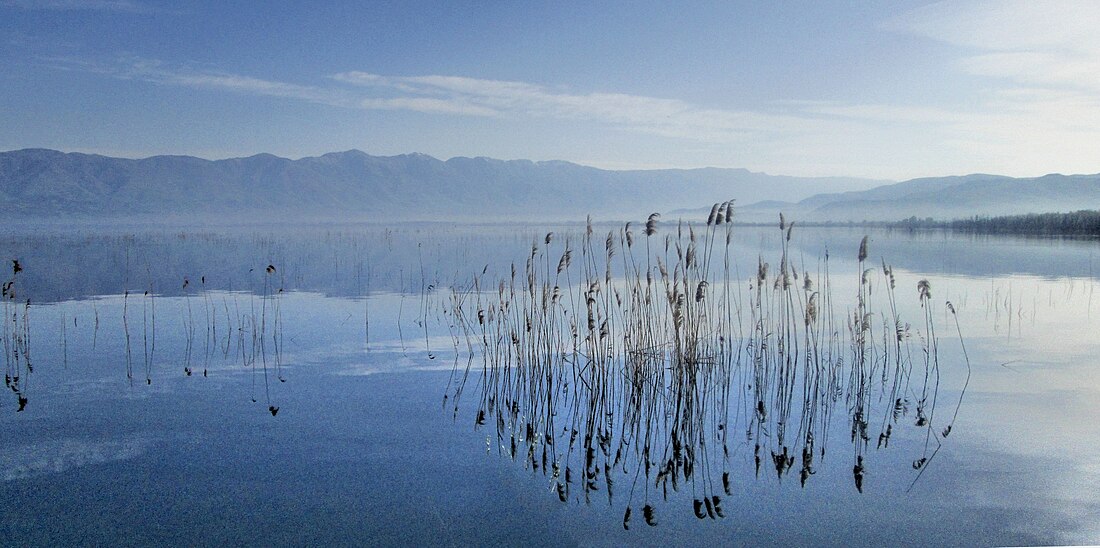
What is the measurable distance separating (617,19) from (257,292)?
493cm

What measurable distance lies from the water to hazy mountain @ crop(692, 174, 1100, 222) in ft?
9.98

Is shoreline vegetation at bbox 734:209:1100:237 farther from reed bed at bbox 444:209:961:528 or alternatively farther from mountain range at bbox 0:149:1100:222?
reed bed at bbox 444:209:961:528

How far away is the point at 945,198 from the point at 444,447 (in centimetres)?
960

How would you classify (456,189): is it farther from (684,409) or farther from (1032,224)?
(684,409)

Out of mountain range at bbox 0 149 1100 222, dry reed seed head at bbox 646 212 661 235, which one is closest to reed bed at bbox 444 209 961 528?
dry reed seed head at bbox 646 212 661 235

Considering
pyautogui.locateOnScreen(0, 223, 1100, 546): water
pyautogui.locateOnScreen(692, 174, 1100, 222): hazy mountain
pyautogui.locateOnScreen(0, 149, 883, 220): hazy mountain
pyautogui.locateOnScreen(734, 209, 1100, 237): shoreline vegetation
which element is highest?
pyautogui.locateOnScreen(0, 149, 883, 220): hazy mountain

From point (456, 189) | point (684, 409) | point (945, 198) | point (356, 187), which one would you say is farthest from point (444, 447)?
point (356, 187)

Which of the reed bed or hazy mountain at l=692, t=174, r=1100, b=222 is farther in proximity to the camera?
hazy mountain at l=692, t=174, r=1100, b=222

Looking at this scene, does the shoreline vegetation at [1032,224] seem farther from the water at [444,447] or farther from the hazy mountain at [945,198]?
the water at [444,447]

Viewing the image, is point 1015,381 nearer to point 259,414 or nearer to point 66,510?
point 259,414

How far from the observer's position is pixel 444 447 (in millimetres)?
3291

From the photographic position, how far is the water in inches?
101

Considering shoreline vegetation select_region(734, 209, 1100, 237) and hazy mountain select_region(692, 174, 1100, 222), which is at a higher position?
hazy mountain select_region(692, 174, 1100, 222)

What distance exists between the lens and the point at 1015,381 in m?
4.35
